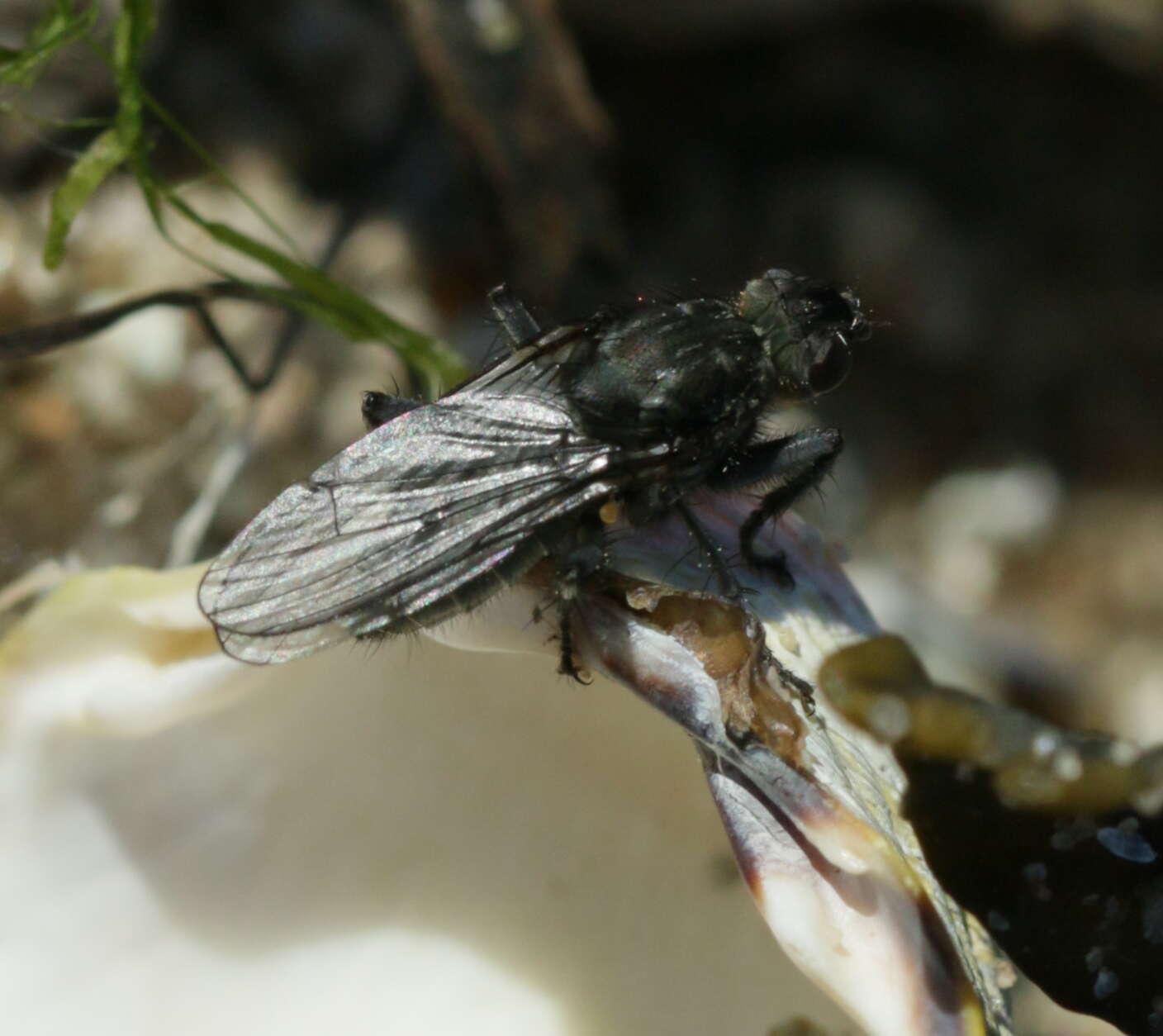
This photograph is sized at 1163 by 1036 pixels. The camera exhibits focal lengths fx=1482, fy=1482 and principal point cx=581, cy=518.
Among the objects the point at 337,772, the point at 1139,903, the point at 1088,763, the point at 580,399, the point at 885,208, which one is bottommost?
the point at 1139,903

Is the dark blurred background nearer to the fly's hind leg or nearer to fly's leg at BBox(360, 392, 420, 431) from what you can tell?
fly's leg at BBox(360, 392, 420, 431)

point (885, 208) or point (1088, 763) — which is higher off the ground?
point (885, 208)

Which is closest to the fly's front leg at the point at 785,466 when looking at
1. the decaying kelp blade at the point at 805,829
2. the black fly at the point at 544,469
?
the black fly at the point at 544,469

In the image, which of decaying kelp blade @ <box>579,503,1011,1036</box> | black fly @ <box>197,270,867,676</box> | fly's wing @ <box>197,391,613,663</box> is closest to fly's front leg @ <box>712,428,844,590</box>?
black fly @ <box>197,270,867,676</box>

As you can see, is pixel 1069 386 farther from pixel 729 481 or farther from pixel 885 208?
pixel 729 481

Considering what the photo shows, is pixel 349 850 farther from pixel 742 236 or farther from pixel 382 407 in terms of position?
pixel 742 236

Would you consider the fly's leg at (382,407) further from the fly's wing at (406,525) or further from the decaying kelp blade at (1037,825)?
the decaying kelp blade at (1037,825)

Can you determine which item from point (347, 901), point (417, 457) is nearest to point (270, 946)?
point (347, 901)
